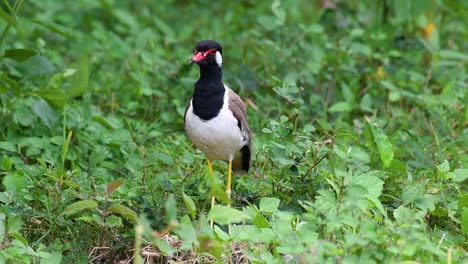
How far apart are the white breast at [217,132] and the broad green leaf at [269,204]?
2.00 feet

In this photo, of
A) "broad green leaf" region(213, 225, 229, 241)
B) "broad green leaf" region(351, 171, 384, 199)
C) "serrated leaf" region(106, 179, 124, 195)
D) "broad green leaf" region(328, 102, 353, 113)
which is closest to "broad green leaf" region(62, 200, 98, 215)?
"serrated leaf" region(106, 179, 124, 195)

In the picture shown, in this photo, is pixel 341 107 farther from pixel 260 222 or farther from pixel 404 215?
pixel 404 215

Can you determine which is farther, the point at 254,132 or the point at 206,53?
the point at 254,132

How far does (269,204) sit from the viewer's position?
4.59m

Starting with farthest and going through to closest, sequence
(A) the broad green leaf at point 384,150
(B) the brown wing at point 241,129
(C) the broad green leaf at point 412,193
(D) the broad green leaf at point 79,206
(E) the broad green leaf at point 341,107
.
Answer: (E) the broad green leaf at point 341,107 → (B) the brown wing at point 241,129 → (A) the broad green leaf at point 384,150 → (C) the broad green leaf at point 412,193 → (D) the broad green leaf at point 79,206

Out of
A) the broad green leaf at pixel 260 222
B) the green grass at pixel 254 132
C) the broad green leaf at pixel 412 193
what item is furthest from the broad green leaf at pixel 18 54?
the broad green leaf at pixel 412 193

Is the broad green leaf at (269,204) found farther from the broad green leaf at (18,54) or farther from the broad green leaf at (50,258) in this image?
the broad green leaf at (18,54)

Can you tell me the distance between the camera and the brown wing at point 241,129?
17.1 ft

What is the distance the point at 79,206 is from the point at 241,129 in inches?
43.6

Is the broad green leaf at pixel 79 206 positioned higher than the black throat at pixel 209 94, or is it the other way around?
the black throat at pixel 209 94

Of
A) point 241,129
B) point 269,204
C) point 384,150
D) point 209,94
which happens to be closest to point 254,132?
point 241,129

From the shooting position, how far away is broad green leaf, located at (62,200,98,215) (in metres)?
4.43

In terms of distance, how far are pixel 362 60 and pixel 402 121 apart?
3.41 feet

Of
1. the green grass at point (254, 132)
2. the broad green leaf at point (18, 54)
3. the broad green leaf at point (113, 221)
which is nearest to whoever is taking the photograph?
the green grass at point (254, 132)
